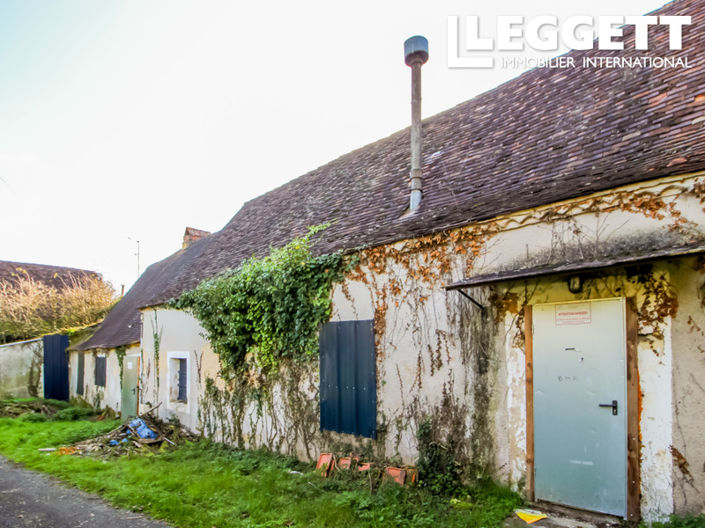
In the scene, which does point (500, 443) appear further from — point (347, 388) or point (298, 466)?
point (298, 466)

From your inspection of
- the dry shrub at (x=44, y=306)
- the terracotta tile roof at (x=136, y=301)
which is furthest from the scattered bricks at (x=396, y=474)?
the dry shrub at (x=44, y=306)

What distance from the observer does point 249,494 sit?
6145 millimetres

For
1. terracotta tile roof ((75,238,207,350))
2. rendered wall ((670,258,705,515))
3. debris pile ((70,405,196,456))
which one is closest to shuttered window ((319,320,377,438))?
rendered wall ((670,258,705,515))

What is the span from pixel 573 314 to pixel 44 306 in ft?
82.9

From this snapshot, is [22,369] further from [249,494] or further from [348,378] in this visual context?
[348,378]

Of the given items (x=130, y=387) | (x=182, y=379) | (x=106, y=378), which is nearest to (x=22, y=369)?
(x=106, y=378)

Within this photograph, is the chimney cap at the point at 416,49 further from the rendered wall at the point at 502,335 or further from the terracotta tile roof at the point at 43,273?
the terracotta tile roof at the point at 43,273

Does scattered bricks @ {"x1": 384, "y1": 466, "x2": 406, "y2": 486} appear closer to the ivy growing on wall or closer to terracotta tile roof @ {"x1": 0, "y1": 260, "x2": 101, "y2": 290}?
the ivy growing on wall

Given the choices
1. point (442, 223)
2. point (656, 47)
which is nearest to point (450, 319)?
point (442, 223)

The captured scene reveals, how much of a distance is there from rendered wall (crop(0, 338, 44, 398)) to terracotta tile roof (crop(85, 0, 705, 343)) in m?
14.0

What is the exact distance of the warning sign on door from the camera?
4.96 metres

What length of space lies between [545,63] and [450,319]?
18.4 ft

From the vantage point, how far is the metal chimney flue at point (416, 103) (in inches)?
301

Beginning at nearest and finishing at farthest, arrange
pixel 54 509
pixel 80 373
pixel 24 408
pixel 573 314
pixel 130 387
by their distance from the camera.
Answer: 1. pixel 573 314
2. pixel 54 509
3. pixel 130 387
4. pixel 24 408
5. pixel 80 373
